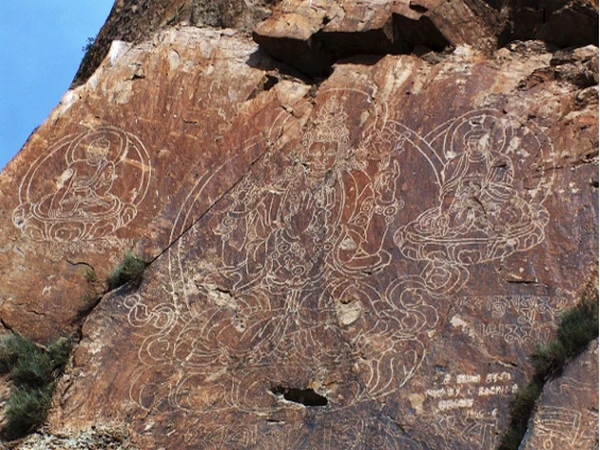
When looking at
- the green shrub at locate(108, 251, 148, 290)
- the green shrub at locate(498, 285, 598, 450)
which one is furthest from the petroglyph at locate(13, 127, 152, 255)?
the green shrub at locate(498, 285, 598, 450)

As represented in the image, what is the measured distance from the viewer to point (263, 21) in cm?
1209

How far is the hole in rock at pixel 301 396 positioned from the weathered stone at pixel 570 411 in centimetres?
194

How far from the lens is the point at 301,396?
953 cm

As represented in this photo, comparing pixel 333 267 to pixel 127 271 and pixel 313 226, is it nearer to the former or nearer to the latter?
pixel 313 226

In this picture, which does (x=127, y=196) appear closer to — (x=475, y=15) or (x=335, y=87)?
(x=335, y=87)

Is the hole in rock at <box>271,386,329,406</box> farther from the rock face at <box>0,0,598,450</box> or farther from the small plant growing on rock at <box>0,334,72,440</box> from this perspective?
the small plant growing on rock at <box>0,334,72,440</box>

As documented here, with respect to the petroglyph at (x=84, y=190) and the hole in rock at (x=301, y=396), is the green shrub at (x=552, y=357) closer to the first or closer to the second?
the hole in rock at (x=301, y=396)

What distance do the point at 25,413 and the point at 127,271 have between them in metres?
1.65

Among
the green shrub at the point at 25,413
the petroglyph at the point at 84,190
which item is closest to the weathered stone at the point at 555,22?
the petroglyph at the point at 84,190

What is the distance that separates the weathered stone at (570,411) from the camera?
8094 mm

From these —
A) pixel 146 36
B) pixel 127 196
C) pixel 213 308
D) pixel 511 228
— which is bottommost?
pixel 511 228

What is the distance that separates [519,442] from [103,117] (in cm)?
581

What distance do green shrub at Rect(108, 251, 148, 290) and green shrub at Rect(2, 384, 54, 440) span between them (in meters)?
1.27

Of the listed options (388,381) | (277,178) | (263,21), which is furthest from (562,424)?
(263,21)
